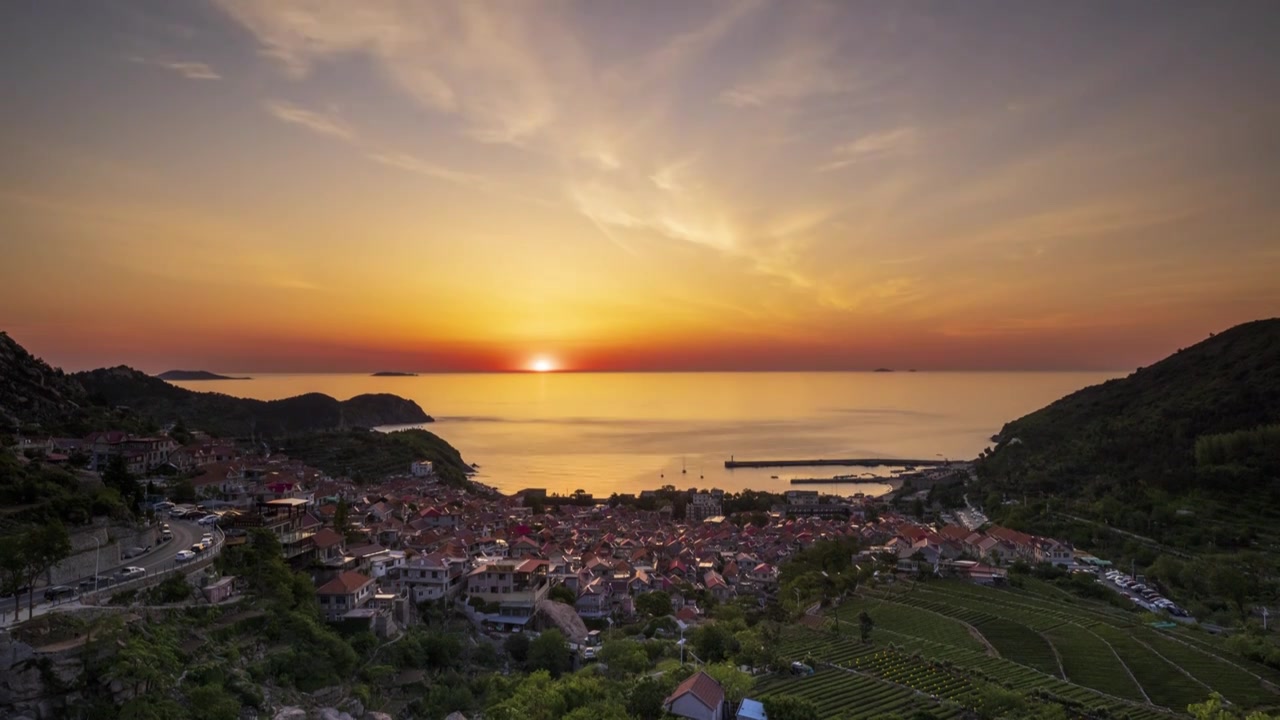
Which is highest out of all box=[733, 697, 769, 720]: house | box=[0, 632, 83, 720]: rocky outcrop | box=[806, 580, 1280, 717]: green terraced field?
box=[0, 632, 83, 720]: rocky outcrop

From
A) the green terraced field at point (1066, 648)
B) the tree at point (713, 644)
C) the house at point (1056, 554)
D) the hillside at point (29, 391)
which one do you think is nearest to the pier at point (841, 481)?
the house at point (1056, 554)

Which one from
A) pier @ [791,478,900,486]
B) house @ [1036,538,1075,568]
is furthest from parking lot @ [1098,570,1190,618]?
pier @ [791,478,900,486]

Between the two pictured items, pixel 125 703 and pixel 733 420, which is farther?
pixel 733 420

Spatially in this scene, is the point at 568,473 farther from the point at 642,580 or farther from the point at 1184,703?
the point at 1184,703

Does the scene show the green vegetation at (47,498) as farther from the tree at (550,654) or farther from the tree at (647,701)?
the tree at (647,701)

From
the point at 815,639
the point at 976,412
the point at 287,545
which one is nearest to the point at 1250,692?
the point at 815,639

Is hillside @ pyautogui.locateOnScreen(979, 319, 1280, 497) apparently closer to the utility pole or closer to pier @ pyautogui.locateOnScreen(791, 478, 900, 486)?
pier @ pyautogui.locateOnScreen(791, 478, 900, 486)
